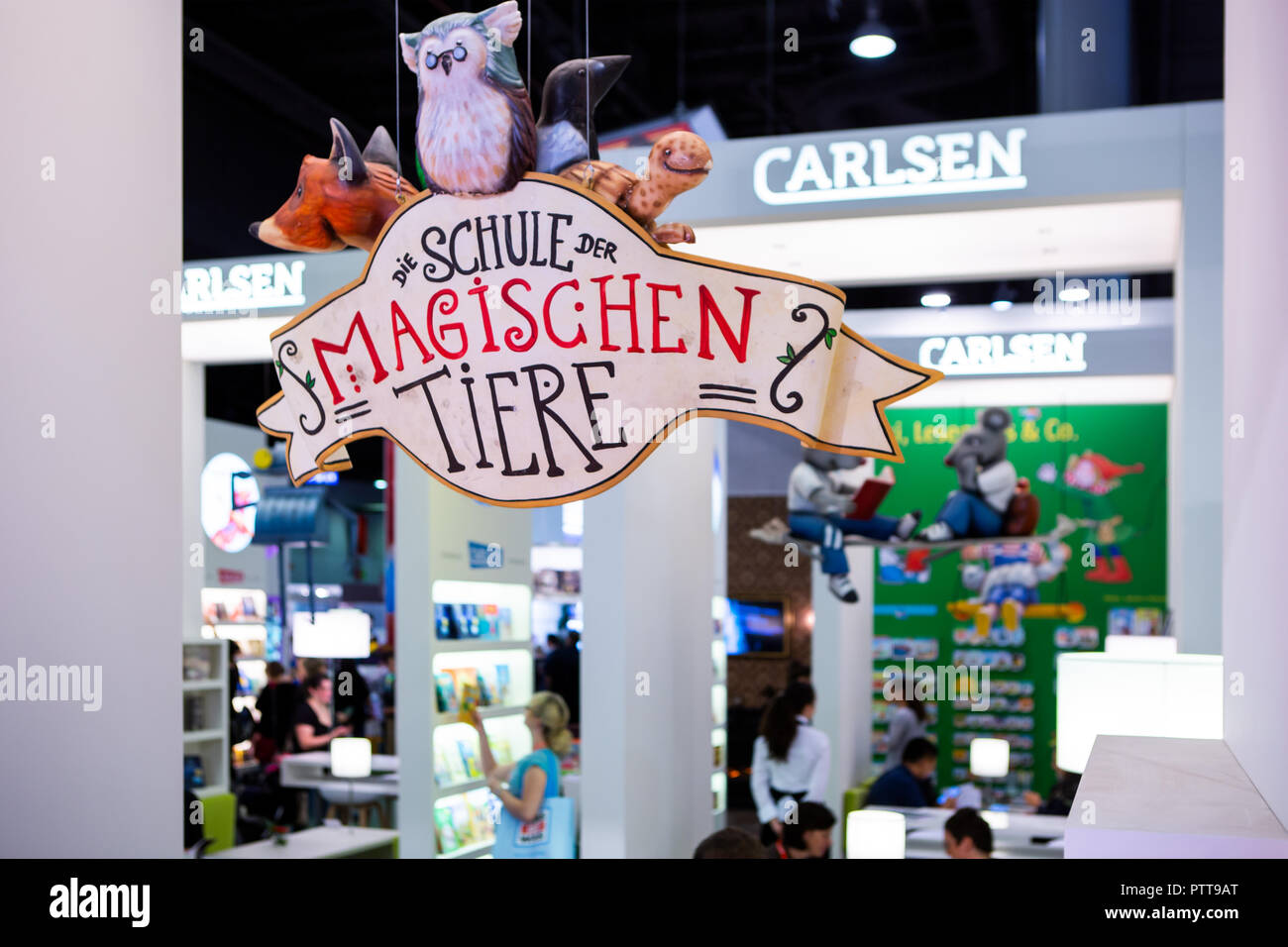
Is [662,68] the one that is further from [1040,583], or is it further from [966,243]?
[966,243]

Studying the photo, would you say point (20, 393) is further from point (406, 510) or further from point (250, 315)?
point (406, 510)

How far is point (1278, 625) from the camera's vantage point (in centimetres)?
189

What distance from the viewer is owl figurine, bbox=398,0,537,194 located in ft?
8.23

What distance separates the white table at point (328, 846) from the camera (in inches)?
244

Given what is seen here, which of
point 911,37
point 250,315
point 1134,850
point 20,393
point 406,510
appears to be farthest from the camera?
point 911,37

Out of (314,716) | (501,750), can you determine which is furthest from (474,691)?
(314,716)

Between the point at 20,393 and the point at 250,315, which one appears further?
the point at 250,315

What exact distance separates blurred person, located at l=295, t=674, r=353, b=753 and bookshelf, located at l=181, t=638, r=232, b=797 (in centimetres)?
110

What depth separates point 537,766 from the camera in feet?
17.3

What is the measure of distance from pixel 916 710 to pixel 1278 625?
797 cm

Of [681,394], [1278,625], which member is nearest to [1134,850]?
[1278,625]

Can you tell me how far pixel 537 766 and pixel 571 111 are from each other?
132 inches

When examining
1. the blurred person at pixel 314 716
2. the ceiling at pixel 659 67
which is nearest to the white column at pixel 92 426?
the ceiling at pixel 659 67
